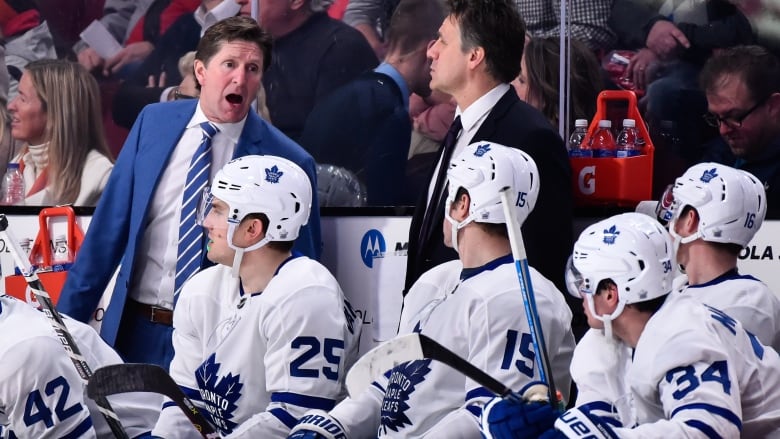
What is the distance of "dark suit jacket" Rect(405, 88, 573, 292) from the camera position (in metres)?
3.41

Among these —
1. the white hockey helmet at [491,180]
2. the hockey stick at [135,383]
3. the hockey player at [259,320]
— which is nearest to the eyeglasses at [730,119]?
the white hockey helmet at [491,180]

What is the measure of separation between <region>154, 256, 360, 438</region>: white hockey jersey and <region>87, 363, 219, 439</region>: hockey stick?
10.1 inches

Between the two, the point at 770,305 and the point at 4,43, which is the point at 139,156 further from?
the point at 770,305

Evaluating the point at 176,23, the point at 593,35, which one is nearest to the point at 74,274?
the point at 176,23

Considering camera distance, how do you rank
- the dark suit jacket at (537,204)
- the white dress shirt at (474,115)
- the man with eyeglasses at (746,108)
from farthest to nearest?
the man with eyeglasses at (746,108), the white dress shirt at (474,115), the dark suit jacket at (537,204)

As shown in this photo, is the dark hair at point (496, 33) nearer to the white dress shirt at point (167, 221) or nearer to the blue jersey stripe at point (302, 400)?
the white dress shirt at point (167, 221)

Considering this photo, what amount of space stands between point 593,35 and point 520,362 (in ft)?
6.30

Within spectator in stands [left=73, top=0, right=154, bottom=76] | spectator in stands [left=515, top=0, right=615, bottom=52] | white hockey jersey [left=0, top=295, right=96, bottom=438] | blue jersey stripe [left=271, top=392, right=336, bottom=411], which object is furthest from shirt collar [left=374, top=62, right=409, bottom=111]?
white hockey jersey [left=0, top=295, right=96, bottom=438]

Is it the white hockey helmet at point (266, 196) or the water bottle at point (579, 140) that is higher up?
the white hockey helmet at point (266, 196)

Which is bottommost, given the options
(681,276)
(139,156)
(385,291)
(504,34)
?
(385,291)

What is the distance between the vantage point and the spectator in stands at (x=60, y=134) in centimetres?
537

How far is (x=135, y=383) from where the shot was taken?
8.61 feet

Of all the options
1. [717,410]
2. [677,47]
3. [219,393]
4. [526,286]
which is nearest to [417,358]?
[526,286]

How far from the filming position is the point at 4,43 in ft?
18.1
